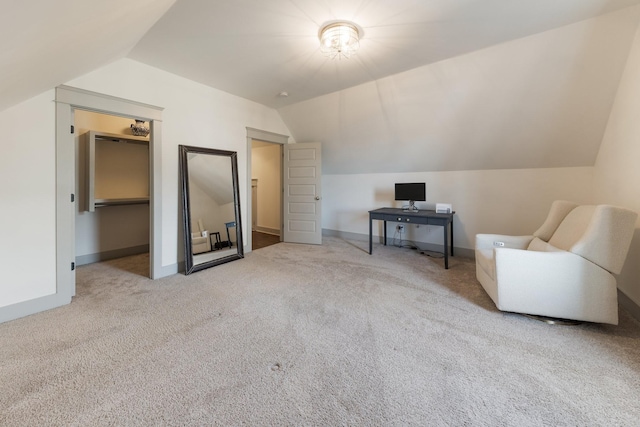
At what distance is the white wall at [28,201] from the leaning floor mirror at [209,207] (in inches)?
47.3

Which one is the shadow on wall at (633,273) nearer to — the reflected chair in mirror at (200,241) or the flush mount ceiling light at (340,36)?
the flush mount ceiling light at (340,36)

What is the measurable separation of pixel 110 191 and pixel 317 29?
3.97 m

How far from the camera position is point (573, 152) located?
3.23m

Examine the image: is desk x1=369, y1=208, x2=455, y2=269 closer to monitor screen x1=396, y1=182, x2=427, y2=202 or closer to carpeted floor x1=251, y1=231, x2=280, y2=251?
monitor screen x1=396, y1=182, x2=427, y2=202

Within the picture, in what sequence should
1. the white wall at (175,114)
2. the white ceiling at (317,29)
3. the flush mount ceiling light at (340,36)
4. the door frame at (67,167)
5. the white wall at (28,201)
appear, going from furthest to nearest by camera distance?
the white wall at (175,114) → the door frame at (67,167) → the flush mount ceiling light at (340,36) → the white wall at (28,201) → the white ceiling at (317,29)

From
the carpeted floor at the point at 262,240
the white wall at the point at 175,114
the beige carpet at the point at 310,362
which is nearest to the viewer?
the beige carpet at the point at 310,362

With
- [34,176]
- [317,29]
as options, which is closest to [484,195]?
[317,29]

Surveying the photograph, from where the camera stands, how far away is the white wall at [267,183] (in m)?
5.97

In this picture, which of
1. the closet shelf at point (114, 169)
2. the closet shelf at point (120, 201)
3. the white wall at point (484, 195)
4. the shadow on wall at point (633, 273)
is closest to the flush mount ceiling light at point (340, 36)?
the white wall at point (484, 195)

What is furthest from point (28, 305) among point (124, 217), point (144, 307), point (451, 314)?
point (451, 314)

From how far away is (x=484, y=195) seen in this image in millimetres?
3963

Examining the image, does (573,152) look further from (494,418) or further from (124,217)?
(124,217)

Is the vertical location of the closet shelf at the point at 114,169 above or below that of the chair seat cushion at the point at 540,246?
above

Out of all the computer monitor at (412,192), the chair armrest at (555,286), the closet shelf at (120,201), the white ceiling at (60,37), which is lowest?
the chair armrest at (555,286)
